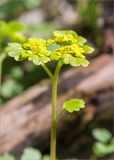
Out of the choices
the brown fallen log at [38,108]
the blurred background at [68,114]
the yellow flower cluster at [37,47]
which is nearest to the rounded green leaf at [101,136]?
the blurred background at [68,114]

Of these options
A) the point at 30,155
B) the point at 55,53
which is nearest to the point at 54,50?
the point at 55,53

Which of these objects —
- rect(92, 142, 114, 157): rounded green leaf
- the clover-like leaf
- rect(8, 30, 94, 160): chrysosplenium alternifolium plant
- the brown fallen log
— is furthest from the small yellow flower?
the brown fallen log

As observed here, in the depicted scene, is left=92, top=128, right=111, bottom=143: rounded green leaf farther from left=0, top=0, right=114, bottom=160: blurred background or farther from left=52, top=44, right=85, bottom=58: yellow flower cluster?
left=52, top=44, right=85, bottom=58: yellow flower cluster

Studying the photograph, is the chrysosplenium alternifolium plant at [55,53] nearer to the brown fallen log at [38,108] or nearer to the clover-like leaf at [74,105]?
the clover-like leaf at [74,105]

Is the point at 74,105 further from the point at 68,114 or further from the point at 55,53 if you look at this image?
the point at 68,114

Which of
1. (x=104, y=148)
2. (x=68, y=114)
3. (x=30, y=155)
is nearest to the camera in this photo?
(x=30, y=155)

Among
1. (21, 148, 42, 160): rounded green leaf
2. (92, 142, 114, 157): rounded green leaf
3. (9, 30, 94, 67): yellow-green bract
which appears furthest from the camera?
(92, 142, 114, 157): rounded green leaf
